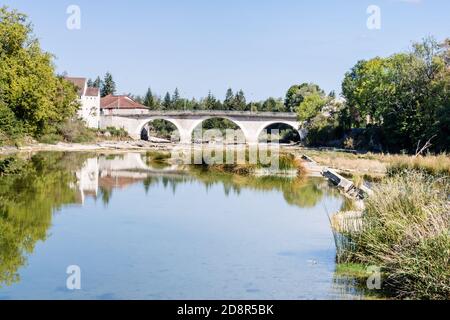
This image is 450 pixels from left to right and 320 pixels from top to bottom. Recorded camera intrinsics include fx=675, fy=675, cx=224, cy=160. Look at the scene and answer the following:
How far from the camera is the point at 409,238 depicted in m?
13.0

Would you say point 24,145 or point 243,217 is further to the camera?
point 24,145

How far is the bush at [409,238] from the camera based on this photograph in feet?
38.7

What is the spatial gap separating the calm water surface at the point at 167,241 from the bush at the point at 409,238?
3.21 ft

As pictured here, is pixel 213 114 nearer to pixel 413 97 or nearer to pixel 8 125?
pixel 413 97

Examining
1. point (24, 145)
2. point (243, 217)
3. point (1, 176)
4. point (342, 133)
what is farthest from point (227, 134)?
point (243, 217)

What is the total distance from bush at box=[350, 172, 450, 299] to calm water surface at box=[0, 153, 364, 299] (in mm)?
977

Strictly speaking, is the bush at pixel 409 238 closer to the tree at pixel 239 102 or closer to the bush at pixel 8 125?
the bush at pixel 8 125

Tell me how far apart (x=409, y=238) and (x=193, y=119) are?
8993 cm

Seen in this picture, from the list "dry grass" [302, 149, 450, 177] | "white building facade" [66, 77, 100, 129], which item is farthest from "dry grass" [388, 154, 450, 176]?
"white building facade" [66, 77, 100, 129]

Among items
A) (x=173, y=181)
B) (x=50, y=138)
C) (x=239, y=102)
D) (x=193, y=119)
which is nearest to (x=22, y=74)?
(x=173, y=181)

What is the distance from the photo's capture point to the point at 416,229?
13.0 m

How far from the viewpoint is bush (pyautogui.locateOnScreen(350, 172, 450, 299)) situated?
1178 cm
